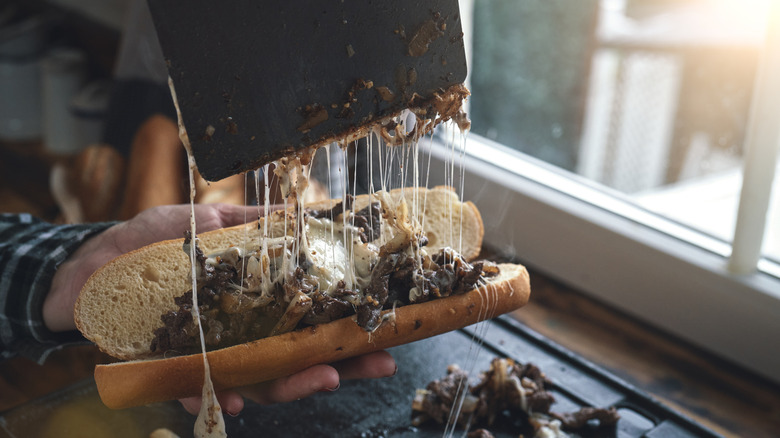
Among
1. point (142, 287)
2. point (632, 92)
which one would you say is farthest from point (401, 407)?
point (632, 92)

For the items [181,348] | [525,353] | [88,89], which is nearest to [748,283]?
[525,353]

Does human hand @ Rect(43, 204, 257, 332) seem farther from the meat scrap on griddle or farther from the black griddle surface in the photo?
the meat scrap on griddle

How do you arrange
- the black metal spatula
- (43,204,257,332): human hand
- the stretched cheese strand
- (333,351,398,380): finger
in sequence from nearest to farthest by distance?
the black metal spatula, the stretched cheese strand, (333,351,398,380): finger, (43,204,257,332): human hand

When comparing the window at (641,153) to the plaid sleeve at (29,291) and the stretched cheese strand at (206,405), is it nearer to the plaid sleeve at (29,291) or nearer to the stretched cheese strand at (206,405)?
the stretched cheese strand at (206,405)

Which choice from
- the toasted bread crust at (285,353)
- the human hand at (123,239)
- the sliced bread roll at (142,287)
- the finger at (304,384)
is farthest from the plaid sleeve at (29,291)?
the finger at (304,384)

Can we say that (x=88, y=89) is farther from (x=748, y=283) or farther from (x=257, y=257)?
(x=748, y=283)

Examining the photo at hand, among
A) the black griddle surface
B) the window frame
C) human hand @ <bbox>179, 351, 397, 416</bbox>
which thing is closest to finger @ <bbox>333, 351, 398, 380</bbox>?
human hand @ <bbox>179, 351, 397, 416</bbox>
